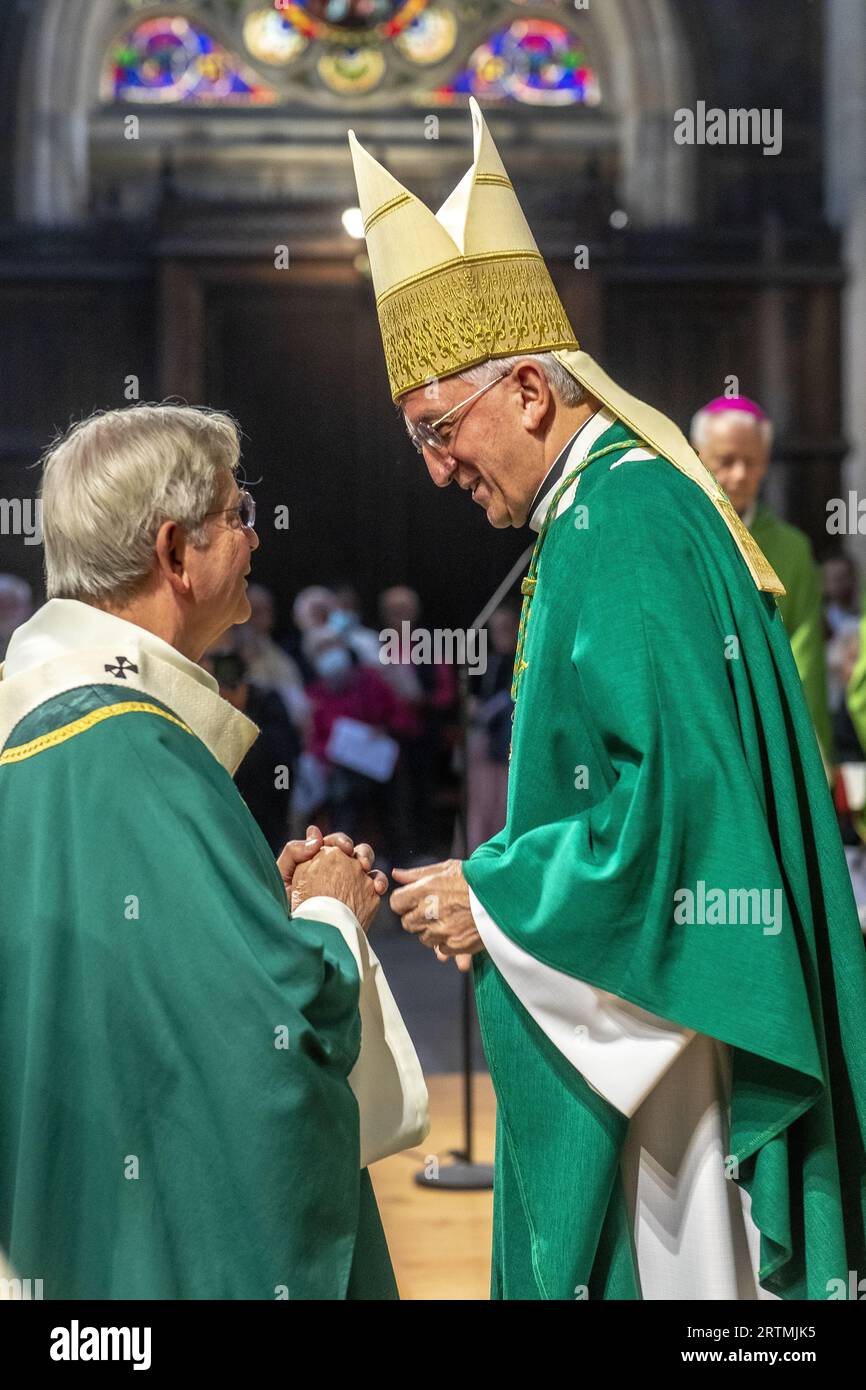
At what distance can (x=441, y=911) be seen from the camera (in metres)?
2.37

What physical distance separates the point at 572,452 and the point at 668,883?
0.67 m

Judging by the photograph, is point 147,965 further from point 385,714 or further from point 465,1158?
point 385,714

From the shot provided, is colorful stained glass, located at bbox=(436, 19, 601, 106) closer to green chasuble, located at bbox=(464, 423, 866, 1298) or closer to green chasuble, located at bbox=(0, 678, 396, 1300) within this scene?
green chasuble, located at bbox=(464, 423, 866, 1298)

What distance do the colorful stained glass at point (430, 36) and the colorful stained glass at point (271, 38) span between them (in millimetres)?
710

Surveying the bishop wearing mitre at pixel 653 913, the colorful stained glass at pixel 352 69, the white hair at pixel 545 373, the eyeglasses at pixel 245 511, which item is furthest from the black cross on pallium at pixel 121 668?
the colorful stained glass at pixel 352 69

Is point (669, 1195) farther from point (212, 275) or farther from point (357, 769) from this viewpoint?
point (212, 275)

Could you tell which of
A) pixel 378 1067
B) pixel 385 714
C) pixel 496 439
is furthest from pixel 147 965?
pixel 385 714

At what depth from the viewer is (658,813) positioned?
2246mm

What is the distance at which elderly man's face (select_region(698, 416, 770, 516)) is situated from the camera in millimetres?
5137

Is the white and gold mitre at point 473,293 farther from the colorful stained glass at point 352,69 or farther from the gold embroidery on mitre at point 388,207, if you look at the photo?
the colorful stained glass at point 352,69

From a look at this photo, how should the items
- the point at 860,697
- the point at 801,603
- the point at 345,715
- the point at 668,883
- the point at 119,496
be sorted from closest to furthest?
the point at 119,496
the point at 668,883
the point at 801,603
the point at 860,697
the point at 345,715

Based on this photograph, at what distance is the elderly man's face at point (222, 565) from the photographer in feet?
7.14

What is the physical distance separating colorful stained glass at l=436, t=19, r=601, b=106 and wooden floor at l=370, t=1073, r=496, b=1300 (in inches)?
336
